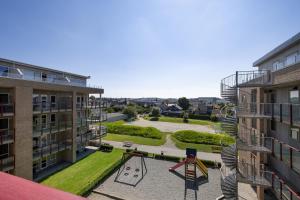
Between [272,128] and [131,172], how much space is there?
13.9 meters

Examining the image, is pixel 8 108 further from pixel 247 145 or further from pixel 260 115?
pixel 260 115

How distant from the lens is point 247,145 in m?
13.6

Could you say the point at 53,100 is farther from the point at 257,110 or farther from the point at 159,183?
the point at 257,110

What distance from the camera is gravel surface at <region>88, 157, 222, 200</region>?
1606 centimetres

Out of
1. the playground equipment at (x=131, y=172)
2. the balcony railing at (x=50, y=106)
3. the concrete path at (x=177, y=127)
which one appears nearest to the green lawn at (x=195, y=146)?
the playground equipment at (x=131, y=172)

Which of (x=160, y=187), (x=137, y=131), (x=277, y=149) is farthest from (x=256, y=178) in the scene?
(x=137, y=131)

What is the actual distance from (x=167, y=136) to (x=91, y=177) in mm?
24363

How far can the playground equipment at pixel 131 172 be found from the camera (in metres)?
18.7

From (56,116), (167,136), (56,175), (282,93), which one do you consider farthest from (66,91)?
(167,136)

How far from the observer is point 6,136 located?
1517 cm

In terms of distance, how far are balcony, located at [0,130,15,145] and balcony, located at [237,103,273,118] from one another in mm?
17686

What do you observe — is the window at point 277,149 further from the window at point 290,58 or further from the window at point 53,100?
the window at point 53,100

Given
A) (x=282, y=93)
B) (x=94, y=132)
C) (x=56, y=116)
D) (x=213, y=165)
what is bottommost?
(x=213, y=165)

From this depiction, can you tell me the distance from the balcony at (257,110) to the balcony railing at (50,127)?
1750cm
